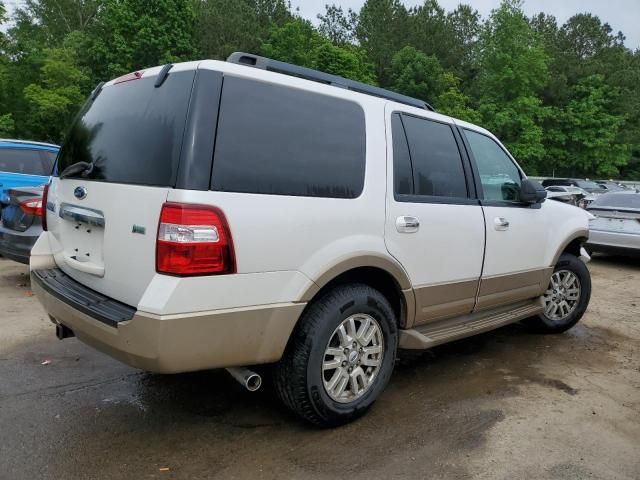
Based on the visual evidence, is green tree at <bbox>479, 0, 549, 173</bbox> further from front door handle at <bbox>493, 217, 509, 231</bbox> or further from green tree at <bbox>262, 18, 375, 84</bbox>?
front door handle at <bbox>493, 217, 509, 231</bbox>

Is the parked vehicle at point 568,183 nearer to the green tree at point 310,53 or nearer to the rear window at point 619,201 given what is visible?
the green tree at point 310,53

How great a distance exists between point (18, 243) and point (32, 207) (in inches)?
16.8

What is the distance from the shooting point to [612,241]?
916 cm

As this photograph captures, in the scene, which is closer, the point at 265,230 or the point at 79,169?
the point at 265,230

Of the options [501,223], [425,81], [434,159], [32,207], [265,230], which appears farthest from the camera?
[425,81]

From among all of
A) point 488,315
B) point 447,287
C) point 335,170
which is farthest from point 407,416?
point 335,170

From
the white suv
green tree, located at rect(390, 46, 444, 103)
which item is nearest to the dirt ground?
the white suv

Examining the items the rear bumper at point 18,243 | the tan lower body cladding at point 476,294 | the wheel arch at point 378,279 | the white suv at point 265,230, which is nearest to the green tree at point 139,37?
the rear bumper at point 18,243

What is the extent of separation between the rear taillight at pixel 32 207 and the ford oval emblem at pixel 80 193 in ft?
10.6

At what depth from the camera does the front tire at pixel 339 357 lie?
2801 millimetres

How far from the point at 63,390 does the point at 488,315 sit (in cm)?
313

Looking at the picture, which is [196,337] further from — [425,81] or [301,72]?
[425,81]

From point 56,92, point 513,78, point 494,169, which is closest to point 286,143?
point 494,169

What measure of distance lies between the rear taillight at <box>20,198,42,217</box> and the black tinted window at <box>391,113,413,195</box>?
168 inches
